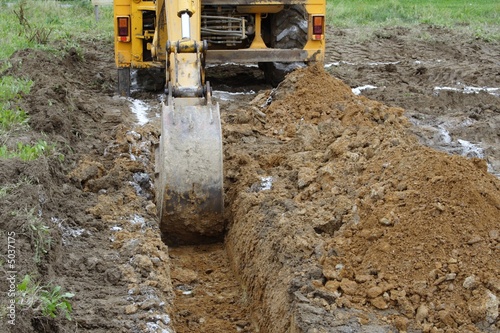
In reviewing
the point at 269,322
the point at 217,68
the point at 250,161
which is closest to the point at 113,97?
the point at 217,68

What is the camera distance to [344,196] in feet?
21.7

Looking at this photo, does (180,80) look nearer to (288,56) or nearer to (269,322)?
(269,322)

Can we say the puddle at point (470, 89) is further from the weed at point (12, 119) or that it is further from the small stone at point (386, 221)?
the small stone at point (386, 221)

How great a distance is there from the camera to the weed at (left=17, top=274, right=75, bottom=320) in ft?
14.8

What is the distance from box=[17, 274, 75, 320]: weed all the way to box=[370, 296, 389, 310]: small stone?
1.86 m

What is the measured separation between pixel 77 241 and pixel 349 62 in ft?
28.3

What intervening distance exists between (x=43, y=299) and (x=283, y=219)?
7.65ft

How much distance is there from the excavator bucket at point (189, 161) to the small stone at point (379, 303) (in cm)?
203

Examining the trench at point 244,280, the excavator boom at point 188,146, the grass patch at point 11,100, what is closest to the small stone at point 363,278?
the trench at point 244,280

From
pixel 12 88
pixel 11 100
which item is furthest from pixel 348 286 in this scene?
pixel 12 88

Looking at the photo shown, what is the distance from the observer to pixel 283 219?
6.44 metres

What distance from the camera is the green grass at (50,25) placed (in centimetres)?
1384

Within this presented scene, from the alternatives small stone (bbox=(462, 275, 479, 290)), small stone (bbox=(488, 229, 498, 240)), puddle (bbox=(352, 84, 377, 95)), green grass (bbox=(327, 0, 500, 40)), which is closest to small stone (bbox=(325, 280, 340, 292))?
small stone (bbox=(462, 275, 479, 290))

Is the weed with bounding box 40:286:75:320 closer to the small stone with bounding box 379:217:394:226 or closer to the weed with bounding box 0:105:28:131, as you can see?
the small stone with bounding box 379:217:394:226
